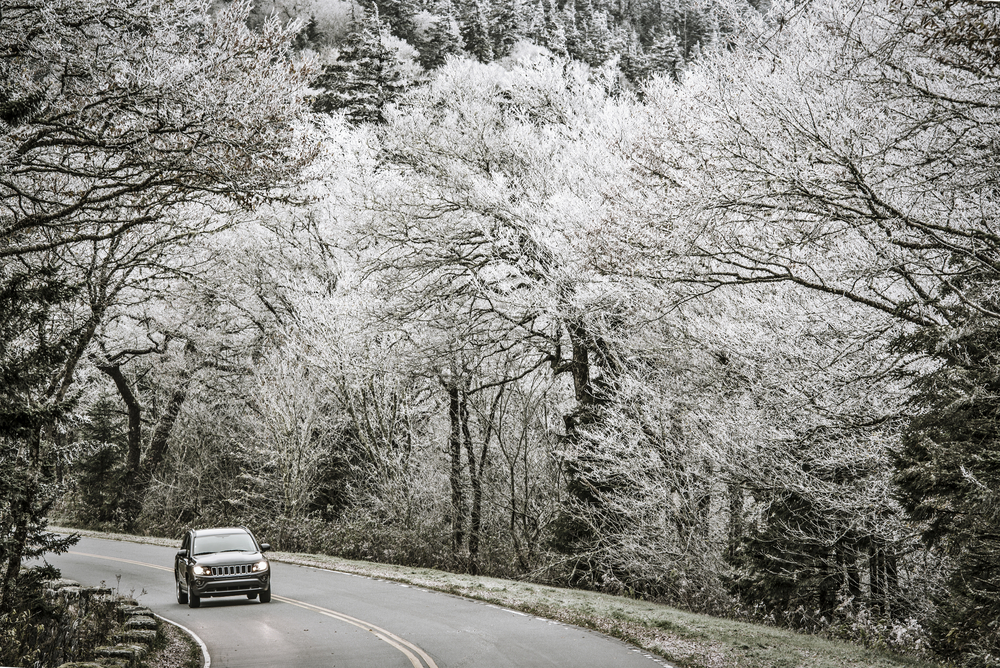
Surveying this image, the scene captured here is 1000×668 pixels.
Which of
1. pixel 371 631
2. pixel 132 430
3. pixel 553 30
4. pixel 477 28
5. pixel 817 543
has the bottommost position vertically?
pixel 371 631

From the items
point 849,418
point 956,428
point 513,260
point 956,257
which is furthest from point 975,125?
point 513,260

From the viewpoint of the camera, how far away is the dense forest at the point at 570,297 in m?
8.98

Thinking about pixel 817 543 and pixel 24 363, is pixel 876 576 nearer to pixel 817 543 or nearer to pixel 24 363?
pixel 817 543

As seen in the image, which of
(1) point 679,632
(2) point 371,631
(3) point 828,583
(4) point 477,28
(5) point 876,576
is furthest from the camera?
(4) point 477,28

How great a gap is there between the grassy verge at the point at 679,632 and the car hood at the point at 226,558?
14.0 ft

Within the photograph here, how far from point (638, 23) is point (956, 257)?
76337mm

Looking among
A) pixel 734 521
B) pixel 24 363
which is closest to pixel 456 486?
pixel 734 521

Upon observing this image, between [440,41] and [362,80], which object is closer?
[362,80]

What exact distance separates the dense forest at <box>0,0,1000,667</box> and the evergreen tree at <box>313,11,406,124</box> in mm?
11499

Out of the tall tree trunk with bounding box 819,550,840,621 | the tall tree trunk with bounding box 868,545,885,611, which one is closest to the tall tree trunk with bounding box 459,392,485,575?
the tall tree trunk with bounding box 819,550,840,621

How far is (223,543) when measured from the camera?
1738 cm

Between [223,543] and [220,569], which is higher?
[223,543]

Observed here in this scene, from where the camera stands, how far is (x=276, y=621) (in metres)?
14.6

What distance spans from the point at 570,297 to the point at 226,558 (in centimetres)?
882
